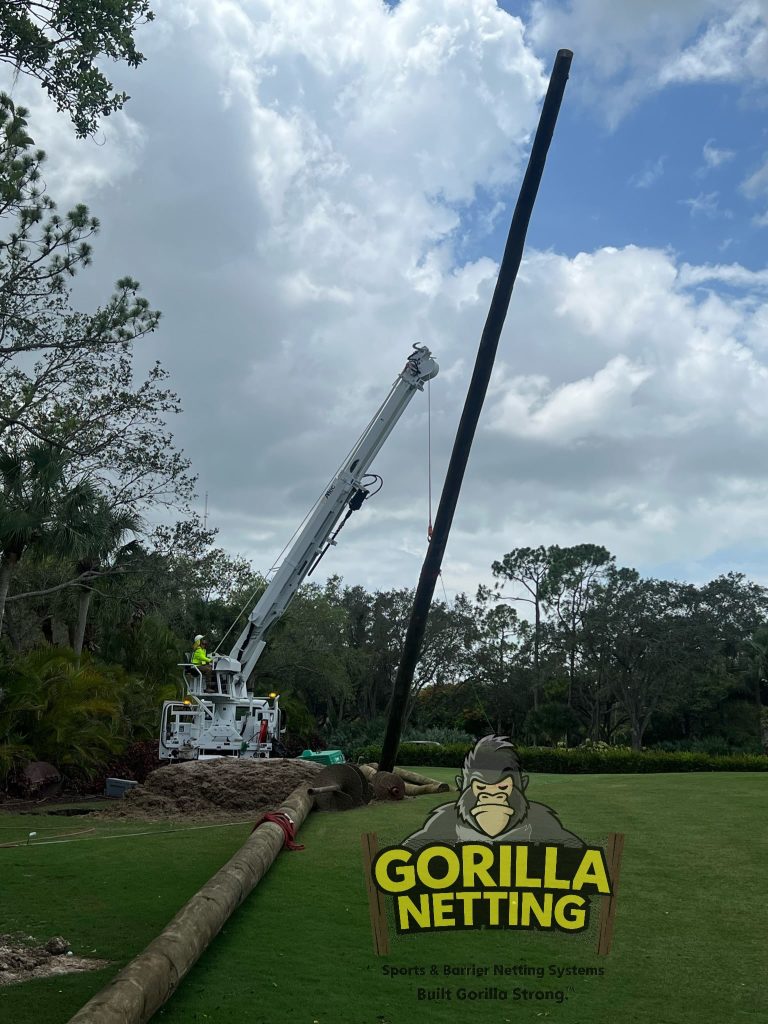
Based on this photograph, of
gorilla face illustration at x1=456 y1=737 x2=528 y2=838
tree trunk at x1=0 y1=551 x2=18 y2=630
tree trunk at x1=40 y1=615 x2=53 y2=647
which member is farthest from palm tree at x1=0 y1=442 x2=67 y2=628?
gorilla face illustration at x1=456 y1=737 x2=528 y2=838

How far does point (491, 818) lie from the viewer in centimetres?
564

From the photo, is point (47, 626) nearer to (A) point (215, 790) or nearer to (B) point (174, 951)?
(A) point (215, 790)

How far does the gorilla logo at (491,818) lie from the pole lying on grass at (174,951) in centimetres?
147

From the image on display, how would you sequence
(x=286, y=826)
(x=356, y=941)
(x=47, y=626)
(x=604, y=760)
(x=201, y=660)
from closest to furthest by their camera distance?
1. (x=356, y=941)
2. (x=286, y=826)
3. (x=201, y=660)
4. (x=604, y=760)
5. (x=47, y=626)

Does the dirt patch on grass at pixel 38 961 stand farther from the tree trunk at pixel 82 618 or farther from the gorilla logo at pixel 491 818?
the tree trunk at pixel 82 618

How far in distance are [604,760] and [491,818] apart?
23.8 m

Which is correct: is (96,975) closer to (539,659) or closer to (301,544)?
(301,544)

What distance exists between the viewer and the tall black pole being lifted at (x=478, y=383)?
851cm

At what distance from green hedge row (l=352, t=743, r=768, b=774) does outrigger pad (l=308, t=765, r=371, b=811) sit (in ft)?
39.3

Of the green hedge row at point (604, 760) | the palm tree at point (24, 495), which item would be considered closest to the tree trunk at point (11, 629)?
the green hedge row at point (604, 760)

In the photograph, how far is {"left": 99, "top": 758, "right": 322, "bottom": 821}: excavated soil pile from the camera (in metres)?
14.7

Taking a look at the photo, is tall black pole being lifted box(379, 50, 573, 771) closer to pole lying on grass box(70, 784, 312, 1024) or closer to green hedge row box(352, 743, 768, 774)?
Result: pole lying on grass box(70, 784, 312, 1024)

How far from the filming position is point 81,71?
360 inches

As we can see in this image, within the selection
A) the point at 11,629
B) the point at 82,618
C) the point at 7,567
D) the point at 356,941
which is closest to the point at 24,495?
the point at 7,567
